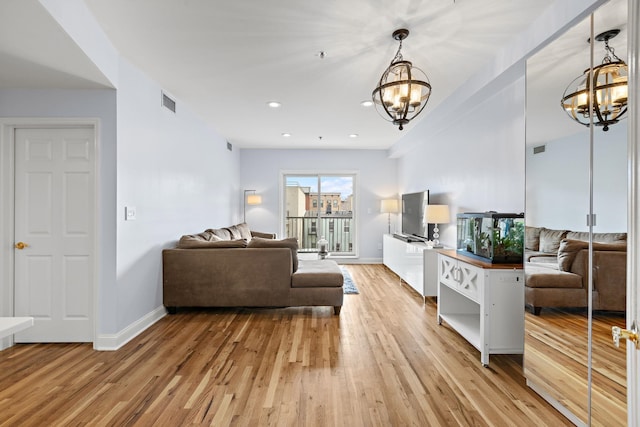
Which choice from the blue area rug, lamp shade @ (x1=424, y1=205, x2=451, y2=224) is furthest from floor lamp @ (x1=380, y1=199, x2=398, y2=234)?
lamp shade @ (x1=424, y1=205, x2=451, y2=224)

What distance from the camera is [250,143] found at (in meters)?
6.80

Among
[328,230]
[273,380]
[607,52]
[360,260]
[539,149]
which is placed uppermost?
[607,52]

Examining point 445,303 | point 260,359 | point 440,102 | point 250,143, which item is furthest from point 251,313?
point 250,143

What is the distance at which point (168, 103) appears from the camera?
12.7 ft

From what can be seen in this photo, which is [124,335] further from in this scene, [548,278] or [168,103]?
[548,278]

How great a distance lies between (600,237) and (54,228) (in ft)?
13.1

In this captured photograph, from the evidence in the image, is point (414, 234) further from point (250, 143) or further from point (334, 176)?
point (250, 143)

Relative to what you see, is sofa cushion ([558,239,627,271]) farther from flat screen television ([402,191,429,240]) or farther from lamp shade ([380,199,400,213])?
lamp shade ([380,199,400,213])

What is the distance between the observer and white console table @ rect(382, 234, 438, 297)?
441 cm

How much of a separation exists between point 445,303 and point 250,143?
16.3ft

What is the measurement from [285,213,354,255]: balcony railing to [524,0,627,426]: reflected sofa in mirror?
18.2ft

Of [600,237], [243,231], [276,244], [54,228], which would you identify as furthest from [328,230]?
[600,237]

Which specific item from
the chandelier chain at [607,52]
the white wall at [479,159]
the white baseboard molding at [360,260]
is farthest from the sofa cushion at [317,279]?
the white baseboard molding at [360,260]

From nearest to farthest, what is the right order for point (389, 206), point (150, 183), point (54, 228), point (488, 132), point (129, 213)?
1. point (54, 228)
2. point (129, 213)
3. point (150, 183)
4. point (488, 132)
5. point (389, 206)
